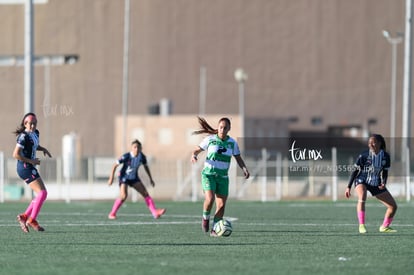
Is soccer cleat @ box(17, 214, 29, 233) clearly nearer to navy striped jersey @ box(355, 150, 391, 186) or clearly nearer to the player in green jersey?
the player in green jersey

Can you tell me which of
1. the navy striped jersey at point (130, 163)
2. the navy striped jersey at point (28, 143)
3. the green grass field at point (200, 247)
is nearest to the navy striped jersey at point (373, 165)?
the green grass field at point (200, 247)

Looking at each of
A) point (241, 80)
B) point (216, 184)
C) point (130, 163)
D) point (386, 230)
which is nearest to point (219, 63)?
point (241, 80)

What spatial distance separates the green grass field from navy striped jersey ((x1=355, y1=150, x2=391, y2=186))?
101 cm

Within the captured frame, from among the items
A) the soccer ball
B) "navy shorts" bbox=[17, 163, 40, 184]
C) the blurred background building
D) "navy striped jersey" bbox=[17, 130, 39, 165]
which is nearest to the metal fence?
"navy shorts" bbox=[17, 163, 40, 184]

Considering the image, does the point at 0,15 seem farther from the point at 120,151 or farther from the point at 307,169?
the point at 307,169

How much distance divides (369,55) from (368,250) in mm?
54205

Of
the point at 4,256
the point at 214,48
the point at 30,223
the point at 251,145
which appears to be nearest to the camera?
the point at 4,256

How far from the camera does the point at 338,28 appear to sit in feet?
225

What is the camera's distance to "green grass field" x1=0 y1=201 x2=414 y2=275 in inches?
519

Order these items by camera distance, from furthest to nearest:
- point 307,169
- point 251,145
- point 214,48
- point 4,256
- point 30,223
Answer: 1. point 214,48
2. point 251,145
3. point 307,169
4. point 30,223
5. point 4,256

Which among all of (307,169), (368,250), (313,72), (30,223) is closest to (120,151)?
(313,72)

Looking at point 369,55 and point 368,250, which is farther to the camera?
point 369,55

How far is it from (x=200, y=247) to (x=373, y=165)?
14.8 ft

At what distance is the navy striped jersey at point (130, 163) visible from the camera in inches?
1000
